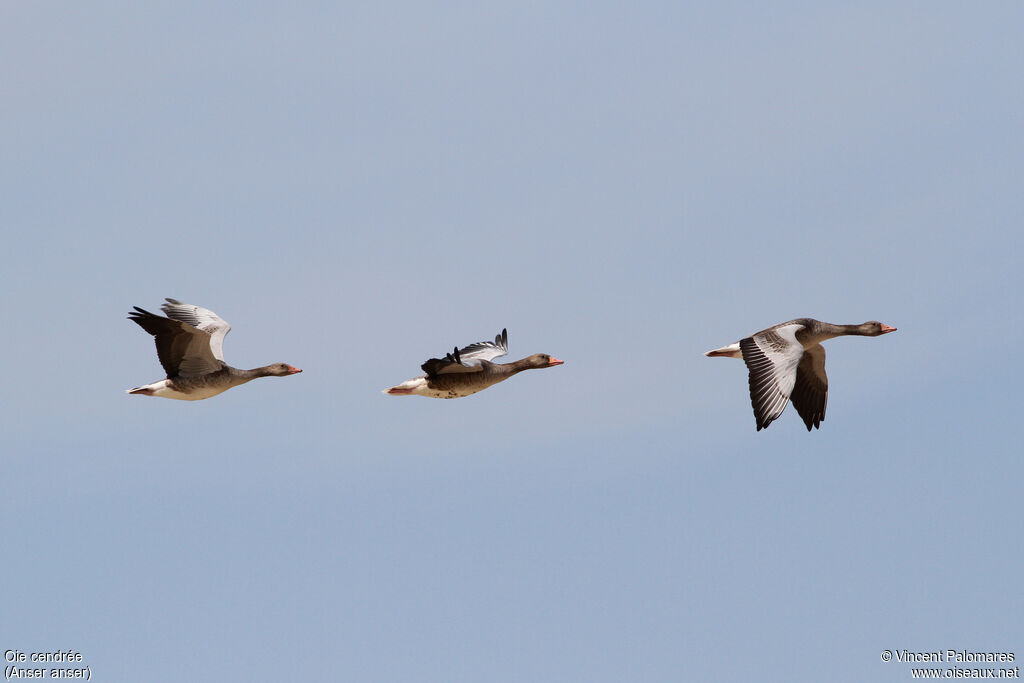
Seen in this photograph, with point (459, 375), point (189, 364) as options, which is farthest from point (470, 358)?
point (189, 364)

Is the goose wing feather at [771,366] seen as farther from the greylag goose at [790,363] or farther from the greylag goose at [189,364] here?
the greylag goose at [189,364]

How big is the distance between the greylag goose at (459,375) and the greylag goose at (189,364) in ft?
10.6

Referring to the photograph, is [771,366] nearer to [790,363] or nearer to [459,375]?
[790,363]

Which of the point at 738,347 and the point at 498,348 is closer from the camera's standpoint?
the point at 738,347

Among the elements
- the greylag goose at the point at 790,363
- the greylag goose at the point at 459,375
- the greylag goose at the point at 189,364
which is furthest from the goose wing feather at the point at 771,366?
the greylag goose at the point at 189,364

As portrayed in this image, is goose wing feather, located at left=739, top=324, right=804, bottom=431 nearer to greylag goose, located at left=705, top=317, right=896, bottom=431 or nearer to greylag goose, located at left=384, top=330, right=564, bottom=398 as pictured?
greylag goose, located at left=705, top=317, right=896, bottom=431

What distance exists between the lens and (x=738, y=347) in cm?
3281

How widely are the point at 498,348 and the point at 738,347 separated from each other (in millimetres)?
5943

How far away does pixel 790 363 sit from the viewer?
30219 mm

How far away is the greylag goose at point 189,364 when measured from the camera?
1243 inches

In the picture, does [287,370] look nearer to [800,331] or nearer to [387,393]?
[387,393]

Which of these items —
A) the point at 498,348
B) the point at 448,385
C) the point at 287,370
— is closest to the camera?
the point at 448,385

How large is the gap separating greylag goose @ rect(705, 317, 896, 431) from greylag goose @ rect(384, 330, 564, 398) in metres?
3.82

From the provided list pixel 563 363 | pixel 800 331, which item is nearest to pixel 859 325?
pixel 800 331
